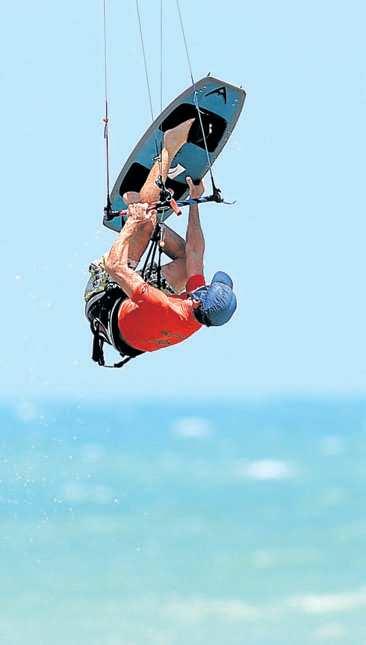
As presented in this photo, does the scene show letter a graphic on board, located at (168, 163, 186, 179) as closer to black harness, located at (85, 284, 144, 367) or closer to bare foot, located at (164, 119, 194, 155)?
bare foot, located at (164, 119, 194, 155)

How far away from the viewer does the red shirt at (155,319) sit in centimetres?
1213

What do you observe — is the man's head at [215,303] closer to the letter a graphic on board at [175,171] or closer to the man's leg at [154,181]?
the man's leg at [154,181]

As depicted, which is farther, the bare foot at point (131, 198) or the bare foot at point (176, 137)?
the bare foot at point (176, 137)

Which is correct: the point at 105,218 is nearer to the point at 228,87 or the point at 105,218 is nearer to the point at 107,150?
the point at 107,150

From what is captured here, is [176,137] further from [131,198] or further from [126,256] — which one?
[126,256]

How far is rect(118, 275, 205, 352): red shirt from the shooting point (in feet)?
39.8

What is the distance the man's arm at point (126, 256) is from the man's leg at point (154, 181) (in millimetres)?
282

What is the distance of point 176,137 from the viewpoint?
1334cm

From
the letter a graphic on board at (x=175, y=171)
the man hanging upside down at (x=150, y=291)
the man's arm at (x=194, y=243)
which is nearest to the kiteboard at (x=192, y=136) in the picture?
the letter a graphic on board at (x=175, y=171)

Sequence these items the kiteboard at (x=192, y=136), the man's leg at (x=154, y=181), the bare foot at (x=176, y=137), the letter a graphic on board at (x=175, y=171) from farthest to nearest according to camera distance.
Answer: the letter a graphic on board at (x=175, y=171)
the bare foot at (x=176, y=137)
the kiteboard at (x=192, y=136)
the man's leg at (x=154, y=181)

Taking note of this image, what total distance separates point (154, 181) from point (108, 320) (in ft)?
3.97

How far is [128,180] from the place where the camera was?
534 inches

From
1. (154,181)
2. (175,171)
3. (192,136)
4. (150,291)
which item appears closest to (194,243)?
(154,181)

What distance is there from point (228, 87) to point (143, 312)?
7.19ft
